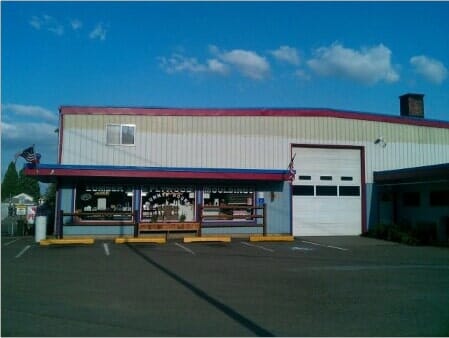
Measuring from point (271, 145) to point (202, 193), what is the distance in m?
4.05

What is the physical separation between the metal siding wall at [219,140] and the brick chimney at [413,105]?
10.7 ft

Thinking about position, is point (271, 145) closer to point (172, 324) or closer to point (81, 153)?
point (81, 153)

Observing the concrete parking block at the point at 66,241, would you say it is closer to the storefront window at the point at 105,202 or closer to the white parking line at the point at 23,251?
the white parking line at the point at 23,251

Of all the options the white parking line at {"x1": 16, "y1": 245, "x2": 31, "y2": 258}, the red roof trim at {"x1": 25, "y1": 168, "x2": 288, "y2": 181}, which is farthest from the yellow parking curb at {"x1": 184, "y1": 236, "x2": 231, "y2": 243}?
the white parking line at {"x1": 16, "y1": 245, "x2": 31, "y2": 258}

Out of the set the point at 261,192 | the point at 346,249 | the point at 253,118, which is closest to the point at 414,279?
the point at 346,249

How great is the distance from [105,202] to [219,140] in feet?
19.3

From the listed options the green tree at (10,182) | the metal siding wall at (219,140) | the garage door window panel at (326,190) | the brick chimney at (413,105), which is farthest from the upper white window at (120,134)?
the green tree at (10,182)

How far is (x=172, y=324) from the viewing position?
685 centimetres

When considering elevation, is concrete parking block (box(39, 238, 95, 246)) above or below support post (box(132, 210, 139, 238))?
below

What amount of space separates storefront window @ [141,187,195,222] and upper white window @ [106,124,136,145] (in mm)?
2387

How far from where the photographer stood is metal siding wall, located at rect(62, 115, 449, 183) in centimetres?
2103

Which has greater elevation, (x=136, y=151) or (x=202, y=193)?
(x=136, y=151)

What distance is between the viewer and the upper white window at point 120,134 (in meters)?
21.3

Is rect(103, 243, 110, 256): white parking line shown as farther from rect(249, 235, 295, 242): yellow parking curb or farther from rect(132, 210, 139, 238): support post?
rect(249, 235, 295, 242): yellow parking curb
